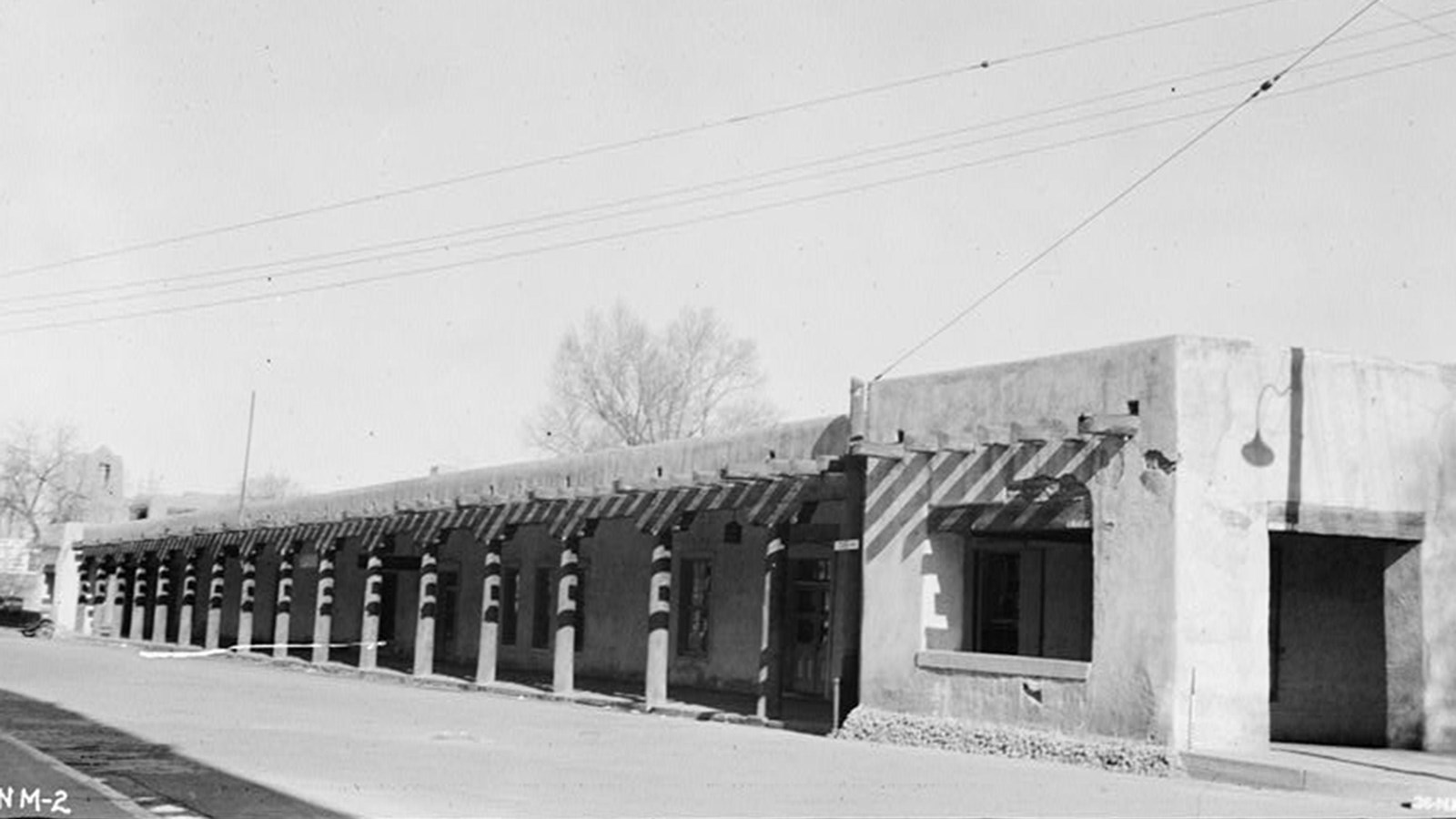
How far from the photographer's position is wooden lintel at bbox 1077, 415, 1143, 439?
52.6 feet

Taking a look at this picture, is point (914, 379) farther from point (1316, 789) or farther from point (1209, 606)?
point (1316, 789)

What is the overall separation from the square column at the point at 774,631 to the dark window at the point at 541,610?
12492 mm

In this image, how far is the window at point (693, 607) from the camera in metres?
27.8

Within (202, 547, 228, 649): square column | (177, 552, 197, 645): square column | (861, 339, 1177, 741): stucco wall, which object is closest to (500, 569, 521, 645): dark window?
(202, 547, 228, 649): square column

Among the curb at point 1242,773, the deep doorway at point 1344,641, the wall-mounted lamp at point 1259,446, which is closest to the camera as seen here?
the curb at point 1242,773

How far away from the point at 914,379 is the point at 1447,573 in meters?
6.11

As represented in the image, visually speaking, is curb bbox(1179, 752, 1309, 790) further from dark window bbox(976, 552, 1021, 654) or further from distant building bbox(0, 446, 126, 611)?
distant building bbox(0, 446, 126, 611)

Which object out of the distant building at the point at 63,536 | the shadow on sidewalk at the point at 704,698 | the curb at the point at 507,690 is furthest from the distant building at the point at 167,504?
the shadow on sidewalk at the point at 704,698

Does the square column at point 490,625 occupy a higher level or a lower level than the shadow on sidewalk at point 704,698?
higher

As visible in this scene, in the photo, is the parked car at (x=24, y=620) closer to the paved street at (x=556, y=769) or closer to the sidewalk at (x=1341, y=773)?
the paved street at (x=556, y=769)

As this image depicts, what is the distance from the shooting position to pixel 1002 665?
17.3 meters

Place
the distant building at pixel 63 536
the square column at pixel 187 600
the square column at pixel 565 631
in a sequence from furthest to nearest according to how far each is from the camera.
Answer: the distant building at pixel 63 536
the square column at pixel 187 600
the square column at pixel 565 631

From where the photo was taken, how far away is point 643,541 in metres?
29.2

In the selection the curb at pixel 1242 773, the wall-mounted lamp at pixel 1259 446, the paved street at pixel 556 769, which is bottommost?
the paved street at pixel 556 769
